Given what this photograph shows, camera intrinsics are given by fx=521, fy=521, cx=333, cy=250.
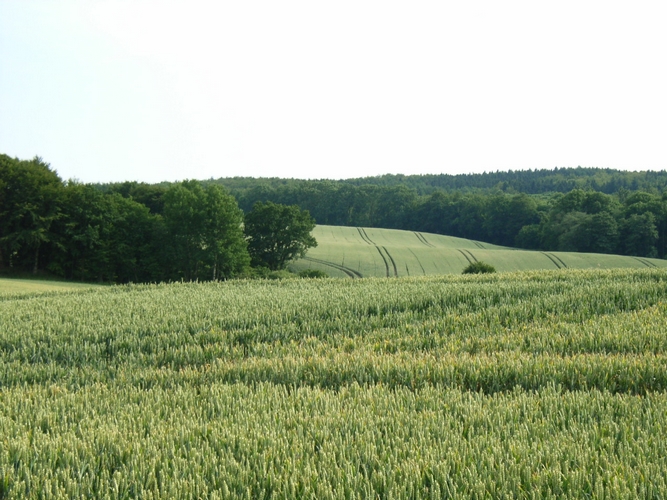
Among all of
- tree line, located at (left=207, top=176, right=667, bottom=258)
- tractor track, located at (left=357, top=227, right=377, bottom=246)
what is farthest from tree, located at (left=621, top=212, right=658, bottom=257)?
tractor track, located at (left=357, top=227, right=377, bottom=246)

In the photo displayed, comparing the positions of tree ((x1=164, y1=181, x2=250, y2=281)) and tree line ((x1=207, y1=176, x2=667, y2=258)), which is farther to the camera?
tree line ((x1=207, y1=176, x2=667, y2=258))

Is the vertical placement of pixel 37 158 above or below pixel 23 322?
above

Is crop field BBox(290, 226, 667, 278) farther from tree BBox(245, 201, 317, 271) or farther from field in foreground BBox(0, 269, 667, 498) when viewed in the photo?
field in foreground BBox(0, 269, 667, 498)

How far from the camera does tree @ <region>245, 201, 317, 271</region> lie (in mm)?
62500

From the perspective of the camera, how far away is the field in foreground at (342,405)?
13.3ft

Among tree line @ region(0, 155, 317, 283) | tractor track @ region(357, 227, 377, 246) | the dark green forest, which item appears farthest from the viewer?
tractor track @ region(357, 227, 377, 246)

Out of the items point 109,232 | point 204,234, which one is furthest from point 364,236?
point 109,232

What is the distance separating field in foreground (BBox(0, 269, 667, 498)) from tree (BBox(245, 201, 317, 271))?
164 feet

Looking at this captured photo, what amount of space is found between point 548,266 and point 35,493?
208 feet

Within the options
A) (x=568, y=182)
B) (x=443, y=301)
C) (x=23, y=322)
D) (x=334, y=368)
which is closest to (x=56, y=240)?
(x=23, y=322)

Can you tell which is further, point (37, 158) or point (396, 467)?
point (37, 158)

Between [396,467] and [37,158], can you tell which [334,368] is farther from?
[37,158]

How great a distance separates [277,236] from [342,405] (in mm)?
57349

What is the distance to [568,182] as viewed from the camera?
177125mm
